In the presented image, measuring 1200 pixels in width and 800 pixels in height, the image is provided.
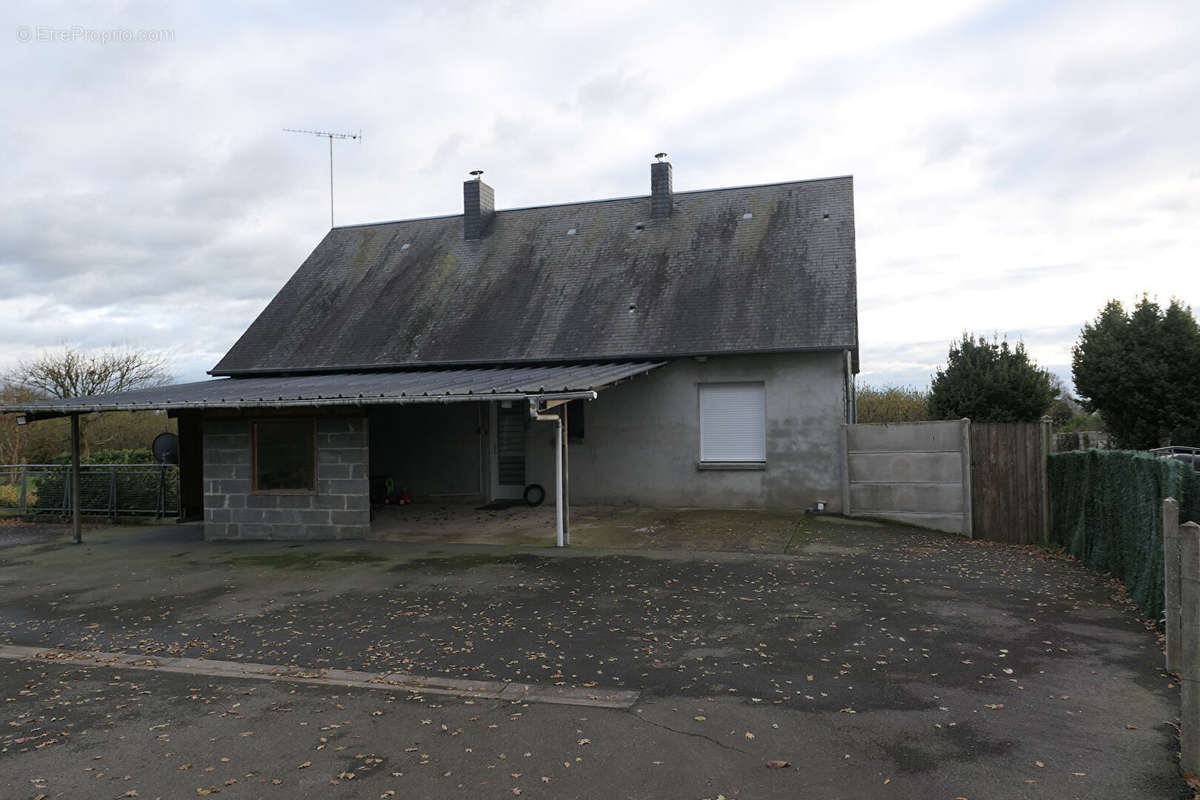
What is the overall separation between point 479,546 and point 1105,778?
28.4 feet

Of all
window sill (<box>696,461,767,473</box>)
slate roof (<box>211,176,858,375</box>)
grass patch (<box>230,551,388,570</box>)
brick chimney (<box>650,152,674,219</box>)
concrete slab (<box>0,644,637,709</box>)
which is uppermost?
brick chimney (<box>650,152,674,219</box>)

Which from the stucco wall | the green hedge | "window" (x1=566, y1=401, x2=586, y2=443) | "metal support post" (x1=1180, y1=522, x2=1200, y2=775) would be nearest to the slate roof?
the stucco wall

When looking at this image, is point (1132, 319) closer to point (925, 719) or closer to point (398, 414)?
point (398, 414)

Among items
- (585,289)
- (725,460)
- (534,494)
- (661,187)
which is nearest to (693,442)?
(725,460)

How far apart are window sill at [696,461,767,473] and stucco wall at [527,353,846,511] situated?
0.08m

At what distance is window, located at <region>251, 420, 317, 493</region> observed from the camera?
1293 centimetres

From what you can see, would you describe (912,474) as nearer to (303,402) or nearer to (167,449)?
(303,402)

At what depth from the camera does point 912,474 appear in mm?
12703

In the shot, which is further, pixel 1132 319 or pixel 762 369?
pixel 1132 319

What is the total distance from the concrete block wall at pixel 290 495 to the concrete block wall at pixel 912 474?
7.86 m

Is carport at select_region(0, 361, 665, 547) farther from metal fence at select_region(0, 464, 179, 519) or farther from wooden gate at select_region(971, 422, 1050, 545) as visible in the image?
wooden gate at select_region(971, 422, 1050, 545)

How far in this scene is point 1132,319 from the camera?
2106 centimetres

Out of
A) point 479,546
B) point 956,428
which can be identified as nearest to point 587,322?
point 479,546

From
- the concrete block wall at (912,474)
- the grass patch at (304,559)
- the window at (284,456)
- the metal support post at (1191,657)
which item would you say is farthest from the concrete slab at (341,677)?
the concrete block wall at (912,474)
